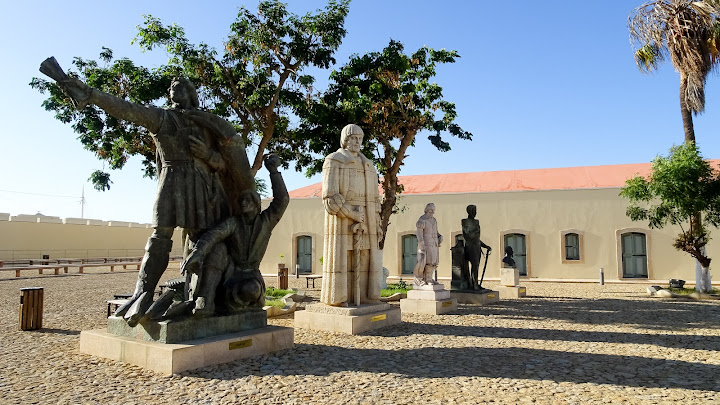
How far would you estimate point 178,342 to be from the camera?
4.61 m

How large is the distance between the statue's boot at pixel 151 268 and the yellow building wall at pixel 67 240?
1141 inches

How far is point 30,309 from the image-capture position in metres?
7.23

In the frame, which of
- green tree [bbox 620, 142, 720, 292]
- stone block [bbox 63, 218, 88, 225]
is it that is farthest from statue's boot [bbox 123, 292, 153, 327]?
stone block [bbox 63, 218, 88, 225]

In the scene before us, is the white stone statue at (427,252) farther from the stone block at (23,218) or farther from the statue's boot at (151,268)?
the stone block at (23,218)

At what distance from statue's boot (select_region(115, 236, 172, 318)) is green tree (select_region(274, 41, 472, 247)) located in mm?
6083

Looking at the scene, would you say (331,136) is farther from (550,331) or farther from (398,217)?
(398,217)

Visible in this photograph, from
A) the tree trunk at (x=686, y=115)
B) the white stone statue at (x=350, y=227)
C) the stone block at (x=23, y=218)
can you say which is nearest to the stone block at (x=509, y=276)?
the tree trunk at (x=686, y=115)

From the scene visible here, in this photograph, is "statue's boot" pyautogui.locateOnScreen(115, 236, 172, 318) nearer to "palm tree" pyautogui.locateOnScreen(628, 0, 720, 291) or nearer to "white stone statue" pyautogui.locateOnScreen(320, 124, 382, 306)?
"white stone statue" pyautogui.locateOnScreen(320, 124, 382, 306)

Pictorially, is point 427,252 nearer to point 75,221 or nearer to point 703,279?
point 703,279

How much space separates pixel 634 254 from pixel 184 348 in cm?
1850

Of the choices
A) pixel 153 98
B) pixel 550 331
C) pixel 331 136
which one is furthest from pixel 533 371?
pixel 153 98

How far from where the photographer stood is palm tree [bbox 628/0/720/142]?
1414cm

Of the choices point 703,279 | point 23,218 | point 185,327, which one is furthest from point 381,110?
point 23,218

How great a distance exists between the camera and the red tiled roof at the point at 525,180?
20.1m
